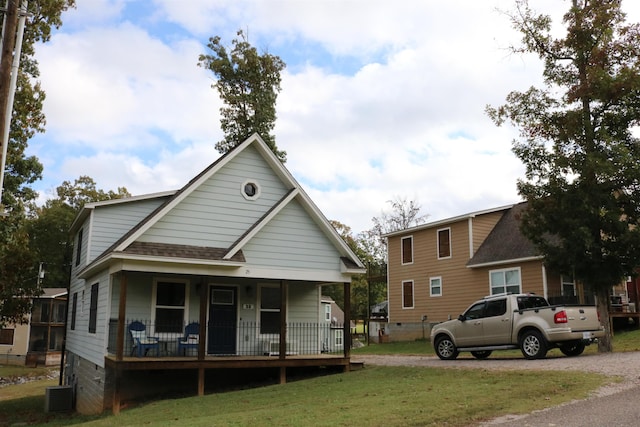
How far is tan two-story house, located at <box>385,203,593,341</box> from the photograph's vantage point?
24891mm

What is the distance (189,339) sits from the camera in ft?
53.6

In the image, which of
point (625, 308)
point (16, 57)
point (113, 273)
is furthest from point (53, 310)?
Result: point (625, 308)

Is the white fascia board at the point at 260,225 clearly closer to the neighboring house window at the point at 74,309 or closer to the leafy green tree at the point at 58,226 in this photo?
the neighboring house window at the point at 74,309

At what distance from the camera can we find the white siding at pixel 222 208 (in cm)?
1623

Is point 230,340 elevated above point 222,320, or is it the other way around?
point 222,320

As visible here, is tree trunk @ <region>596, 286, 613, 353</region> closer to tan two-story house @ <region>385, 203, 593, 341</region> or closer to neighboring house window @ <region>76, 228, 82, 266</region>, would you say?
tan two-story house @ <region>385, 203, 593, 341</region>

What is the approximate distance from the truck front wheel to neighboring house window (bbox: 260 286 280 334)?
7.42 meters

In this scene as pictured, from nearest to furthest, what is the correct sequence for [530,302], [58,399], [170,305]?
[530,302]
[170,305]
[58,399]

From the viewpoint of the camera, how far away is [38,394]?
2489 cm

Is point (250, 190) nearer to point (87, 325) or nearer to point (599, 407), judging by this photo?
point (87, 325)

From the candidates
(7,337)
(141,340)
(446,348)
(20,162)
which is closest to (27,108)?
(20,162)

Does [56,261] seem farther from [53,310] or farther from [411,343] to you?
[411,343]

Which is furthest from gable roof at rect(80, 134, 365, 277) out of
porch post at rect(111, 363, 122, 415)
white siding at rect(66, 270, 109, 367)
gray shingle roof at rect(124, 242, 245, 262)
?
porch post at rect(111, 363, 122, 415)

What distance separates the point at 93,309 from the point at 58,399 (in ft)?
11.9
